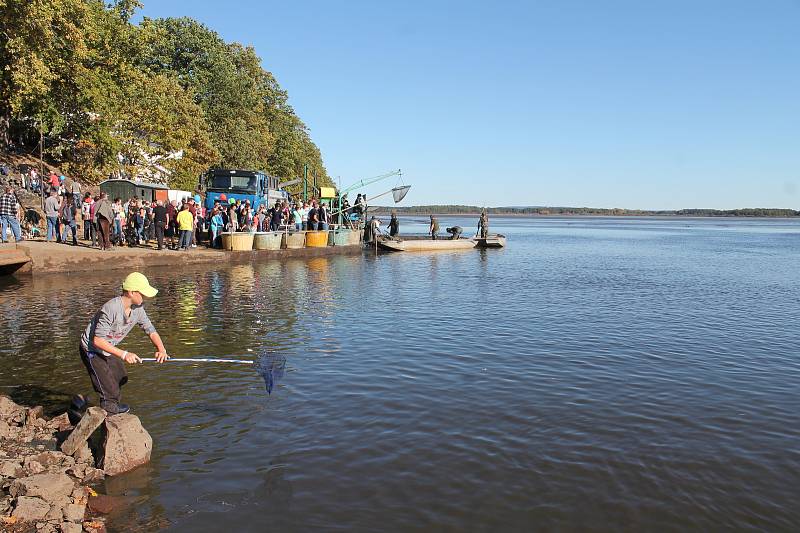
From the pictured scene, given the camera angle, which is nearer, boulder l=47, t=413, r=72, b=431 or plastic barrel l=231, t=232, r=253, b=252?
boulder l=47, t=413, r=72, b=431

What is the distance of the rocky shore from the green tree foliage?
2264 cm

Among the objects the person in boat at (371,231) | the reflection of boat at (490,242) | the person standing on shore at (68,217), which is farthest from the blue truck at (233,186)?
the reflection of boat at (490,242)

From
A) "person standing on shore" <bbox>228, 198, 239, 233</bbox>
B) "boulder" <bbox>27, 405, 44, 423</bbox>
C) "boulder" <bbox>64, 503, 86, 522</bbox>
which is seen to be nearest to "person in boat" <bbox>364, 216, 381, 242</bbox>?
"person standing on shore" <bbox>228, 198, 239, 233</bbox>

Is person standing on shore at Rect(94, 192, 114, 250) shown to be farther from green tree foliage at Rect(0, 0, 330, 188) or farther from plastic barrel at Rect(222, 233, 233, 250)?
green tree foliage at Rect(0, 0, 330, 188)

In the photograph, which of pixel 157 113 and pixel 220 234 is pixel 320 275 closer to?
pixel 220 234

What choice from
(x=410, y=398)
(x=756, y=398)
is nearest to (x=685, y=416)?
(x=756, y=398)

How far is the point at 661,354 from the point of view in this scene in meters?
11.8

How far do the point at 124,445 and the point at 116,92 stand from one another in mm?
28148

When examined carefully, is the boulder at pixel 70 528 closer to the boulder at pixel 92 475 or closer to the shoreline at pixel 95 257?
the boulder at pixel 92 475

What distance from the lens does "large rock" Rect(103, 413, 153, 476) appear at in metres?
6.06

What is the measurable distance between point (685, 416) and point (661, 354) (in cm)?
382

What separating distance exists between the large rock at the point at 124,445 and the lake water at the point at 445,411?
7.4 inches

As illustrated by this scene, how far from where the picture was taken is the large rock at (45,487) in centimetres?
530

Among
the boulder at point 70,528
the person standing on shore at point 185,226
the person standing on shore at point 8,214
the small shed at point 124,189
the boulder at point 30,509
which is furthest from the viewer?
the small shed at point 124,189
